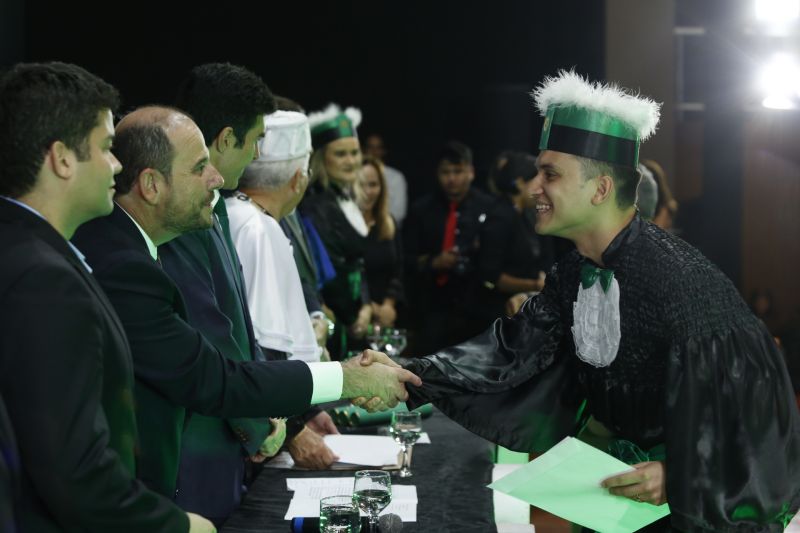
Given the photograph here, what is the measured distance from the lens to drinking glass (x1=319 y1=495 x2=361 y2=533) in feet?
6.66

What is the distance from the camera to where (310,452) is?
2781mm

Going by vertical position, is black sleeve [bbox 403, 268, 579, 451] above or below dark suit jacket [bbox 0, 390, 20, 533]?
below

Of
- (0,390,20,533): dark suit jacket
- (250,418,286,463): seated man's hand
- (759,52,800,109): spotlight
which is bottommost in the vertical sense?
(250,418,286,463): seated man's hand

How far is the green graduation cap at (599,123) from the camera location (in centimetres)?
231

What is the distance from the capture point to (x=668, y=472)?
2.06 m

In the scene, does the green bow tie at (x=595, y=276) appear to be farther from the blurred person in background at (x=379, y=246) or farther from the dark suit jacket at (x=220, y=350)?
the blurred person in background at (x=379, y=246)

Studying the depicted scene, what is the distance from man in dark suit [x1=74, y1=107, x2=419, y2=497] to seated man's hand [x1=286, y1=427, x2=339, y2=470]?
0.43 meters

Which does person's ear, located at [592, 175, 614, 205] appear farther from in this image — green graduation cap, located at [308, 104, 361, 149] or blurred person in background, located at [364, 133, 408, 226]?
blurred person in background, located at [364, 133, 408, 226]

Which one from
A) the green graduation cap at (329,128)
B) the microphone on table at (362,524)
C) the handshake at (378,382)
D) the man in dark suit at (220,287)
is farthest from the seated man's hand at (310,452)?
the green graduation cap at (329,128)

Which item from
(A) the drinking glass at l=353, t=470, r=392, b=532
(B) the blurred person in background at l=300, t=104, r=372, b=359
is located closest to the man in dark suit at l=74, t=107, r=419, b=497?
(A) the drinking glass at l=353, t=470, r=392, b=532

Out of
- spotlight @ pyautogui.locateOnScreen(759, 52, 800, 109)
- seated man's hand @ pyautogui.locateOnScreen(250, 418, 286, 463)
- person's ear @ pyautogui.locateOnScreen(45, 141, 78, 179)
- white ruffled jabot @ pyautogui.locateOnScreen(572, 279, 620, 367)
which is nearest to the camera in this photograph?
person's ear @ pyautogui.locateOnScreen(45, 141, 78, 179)

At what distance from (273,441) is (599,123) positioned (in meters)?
1.15

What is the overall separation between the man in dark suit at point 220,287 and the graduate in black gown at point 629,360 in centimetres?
46

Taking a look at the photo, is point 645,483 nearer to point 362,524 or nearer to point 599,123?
point 362,524
